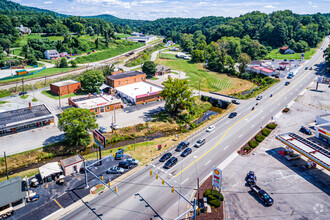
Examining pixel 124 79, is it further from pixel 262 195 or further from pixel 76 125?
pixel 262 195

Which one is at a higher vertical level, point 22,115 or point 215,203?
point 22,115

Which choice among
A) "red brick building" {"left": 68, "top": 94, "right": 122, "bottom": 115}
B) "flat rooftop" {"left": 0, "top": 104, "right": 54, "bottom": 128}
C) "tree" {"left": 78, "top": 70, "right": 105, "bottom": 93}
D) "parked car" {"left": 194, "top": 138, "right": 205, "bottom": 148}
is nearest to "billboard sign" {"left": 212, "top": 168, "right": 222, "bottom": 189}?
"parked car" {"left": 194, "top": 138, "right": 205, "bottom": 148}

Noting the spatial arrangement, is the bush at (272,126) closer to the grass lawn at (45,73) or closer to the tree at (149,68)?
the tree at (149,68)

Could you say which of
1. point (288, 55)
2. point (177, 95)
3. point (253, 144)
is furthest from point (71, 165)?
point (288, 55)

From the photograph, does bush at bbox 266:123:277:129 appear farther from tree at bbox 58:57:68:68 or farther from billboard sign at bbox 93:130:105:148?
tree at bbox 58:57:68:68

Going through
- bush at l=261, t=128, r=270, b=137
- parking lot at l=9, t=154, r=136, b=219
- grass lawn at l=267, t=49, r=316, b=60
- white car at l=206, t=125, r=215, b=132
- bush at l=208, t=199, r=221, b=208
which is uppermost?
grass lawn at l=267, t=49, r=316, b=60
